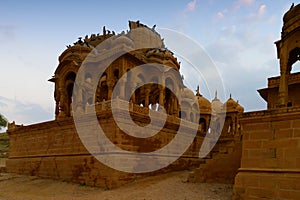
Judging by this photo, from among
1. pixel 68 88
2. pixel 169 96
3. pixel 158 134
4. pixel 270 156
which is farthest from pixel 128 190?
pixel 68 88

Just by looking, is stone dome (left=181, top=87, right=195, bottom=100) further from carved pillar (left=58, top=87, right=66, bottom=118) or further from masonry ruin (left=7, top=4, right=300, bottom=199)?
carved pillar (left=58, top=87, right=66, bottom=118)

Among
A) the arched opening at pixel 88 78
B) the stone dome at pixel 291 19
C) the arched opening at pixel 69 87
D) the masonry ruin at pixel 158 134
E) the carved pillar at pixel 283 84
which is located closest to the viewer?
the masonry ruin at pixel 158 134

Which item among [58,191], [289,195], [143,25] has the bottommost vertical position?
[58,191]

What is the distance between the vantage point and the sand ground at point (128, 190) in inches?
376

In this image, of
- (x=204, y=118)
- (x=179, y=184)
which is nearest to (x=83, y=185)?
(x=179, y=184)

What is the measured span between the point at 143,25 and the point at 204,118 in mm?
11415

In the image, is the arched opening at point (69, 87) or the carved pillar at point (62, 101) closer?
the carved pillar at point (62, 101)

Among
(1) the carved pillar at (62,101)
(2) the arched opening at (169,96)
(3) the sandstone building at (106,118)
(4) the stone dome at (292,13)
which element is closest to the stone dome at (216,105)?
(3) the sandstone building at (106,118)

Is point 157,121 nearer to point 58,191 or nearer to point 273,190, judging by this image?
point 58,191

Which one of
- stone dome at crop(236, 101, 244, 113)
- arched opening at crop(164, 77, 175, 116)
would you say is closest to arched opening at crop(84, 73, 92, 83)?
arched opening at crop(164, 77, 175, 116)

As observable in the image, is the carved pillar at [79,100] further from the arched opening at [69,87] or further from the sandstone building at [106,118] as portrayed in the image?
the arched opening at [69,87]

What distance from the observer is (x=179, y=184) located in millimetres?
10953

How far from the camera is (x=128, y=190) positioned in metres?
11.0

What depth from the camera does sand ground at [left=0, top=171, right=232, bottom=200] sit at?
376 inches
